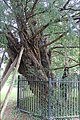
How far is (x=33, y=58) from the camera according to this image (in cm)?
839

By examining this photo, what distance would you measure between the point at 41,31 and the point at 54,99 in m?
2.25

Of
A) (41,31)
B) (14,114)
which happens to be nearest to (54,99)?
(14,114)

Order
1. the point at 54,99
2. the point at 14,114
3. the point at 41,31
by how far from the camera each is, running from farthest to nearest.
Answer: the point at 14,114 < the point at 54,99 < the point at 41,31

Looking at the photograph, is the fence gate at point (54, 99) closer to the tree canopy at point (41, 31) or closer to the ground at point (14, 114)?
the ground at point (14, 114)

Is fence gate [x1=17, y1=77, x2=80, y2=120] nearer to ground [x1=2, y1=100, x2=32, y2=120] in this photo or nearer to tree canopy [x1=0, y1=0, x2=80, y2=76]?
ground [x1=2, y1=100, x2=32, y2=120]

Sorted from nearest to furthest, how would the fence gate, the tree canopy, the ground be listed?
the tree canopy
the fence gate
the ground

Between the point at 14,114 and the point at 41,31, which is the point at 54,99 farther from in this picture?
the point at 41,31

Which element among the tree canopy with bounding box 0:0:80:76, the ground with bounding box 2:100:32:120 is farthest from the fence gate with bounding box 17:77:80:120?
the tree canopy with bounding box 0:0:80:76

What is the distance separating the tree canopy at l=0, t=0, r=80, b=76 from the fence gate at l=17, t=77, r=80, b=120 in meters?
0.69

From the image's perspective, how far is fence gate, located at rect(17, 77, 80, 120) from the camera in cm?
779

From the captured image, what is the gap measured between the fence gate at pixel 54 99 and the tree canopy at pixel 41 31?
695 millimetres

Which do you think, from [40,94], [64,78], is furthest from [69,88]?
[40,94]

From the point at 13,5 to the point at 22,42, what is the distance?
2.28 metres

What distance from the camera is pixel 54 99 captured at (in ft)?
25.8
